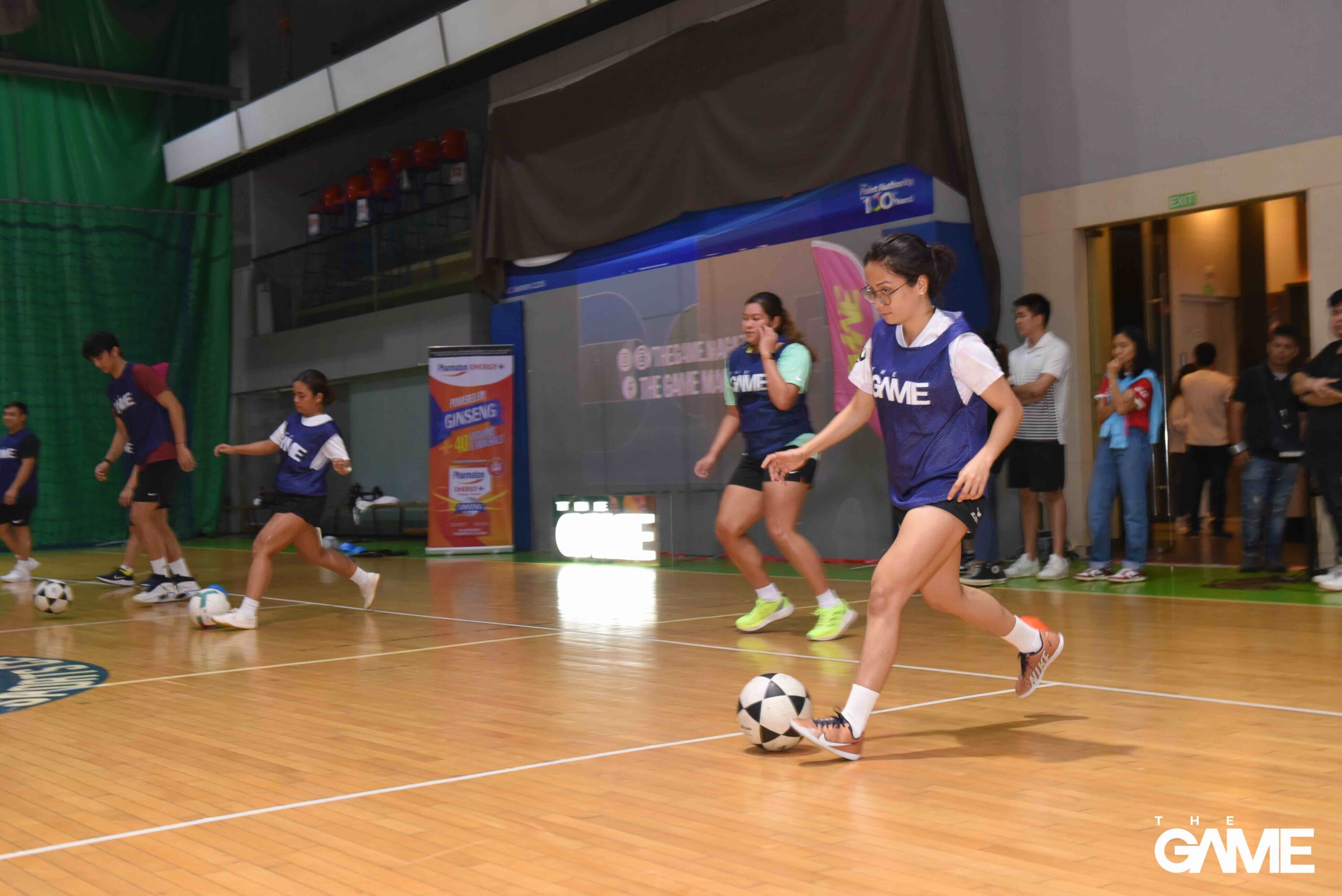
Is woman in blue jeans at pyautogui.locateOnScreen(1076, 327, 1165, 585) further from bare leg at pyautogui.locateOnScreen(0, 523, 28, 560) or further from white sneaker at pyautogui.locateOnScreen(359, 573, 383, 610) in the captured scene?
bare leg at pyautogui.locateOnScreen(0, 523, 28, 560)

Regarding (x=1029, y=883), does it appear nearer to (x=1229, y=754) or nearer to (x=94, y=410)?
(x=1229, y=754)

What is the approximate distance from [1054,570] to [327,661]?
523 cm

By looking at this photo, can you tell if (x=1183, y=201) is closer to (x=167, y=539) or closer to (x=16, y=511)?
(x=167, y=539)

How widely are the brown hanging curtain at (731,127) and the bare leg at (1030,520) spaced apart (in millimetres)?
1783

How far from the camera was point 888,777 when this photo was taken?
11.7 ft

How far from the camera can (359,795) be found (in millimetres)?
3525

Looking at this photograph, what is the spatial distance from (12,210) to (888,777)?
58.1 ft

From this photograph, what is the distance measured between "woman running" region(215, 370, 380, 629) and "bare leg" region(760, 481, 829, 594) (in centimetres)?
274

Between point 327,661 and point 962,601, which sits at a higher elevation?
point 962,601

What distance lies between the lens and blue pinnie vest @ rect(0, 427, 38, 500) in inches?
452

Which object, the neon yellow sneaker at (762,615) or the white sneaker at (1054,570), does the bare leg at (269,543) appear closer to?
the neon yellow sneaker at (762,615)

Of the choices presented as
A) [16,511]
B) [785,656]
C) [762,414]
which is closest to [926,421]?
[785,656]

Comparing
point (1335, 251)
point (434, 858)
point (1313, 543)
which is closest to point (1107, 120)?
point (1335, 251)

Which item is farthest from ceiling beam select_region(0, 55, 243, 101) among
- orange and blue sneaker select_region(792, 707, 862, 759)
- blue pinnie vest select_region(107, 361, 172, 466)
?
orange and blue sneaker select_region(792, 707, 862, 759)
